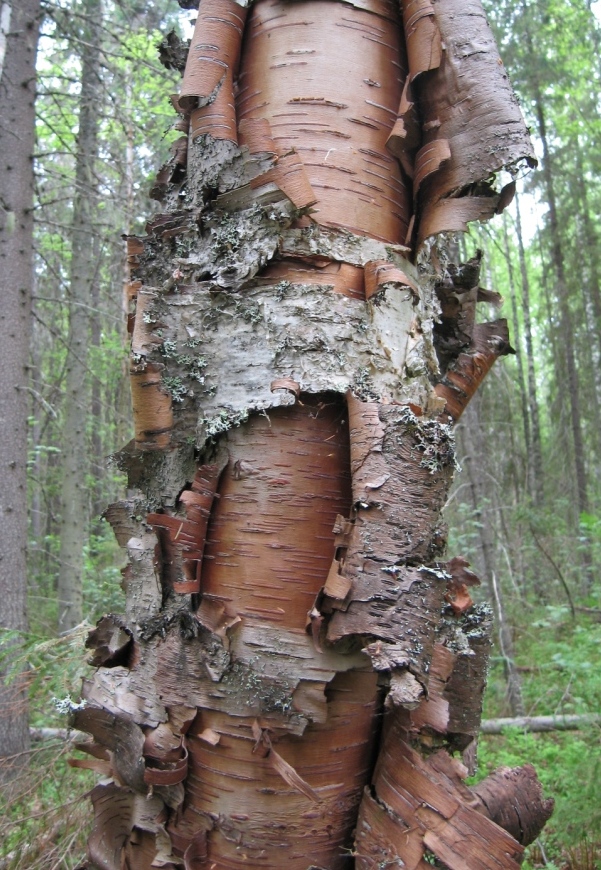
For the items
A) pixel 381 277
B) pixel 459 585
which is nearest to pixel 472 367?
pixel 381 277

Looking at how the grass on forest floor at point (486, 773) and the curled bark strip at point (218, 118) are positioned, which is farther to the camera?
the grass on forest floor at point (486, 773)

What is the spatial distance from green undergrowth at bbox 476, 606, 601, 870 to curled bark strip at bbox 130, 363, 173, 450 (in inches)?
130

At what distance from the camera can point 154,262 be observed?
1311 millimetres

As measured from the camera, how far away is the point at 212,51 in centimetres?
134

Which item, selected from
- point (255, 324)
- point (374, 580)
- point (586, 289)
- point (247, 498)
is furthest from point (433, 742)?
point (586, 289)

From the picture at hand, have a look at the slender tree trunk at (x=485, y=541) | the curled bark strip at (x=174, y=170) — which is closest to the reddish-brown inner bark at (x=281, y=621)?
the curled bark strip at (x=174, y=170)

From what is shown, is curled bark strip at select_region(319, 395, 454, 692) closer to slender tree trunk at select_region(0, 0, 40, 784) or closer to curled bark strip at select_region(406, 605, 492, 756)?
curled bark strip at select_region(406, 605, 492, 756)

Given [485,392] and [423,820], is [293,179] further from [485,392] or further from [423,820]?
[485,392]

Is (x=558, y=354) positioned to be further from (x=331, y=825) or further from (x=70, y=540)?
(x=331, y=825)

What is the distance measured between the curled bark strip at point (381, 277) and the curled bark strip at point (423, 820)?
0.81 m

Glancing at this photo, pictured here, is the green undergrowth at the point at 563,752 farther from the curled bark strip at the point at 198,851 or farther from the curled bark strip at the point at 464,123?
the curled bark strip at the point at 464,123

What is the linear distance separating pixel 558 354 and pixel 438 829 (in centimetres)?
1268

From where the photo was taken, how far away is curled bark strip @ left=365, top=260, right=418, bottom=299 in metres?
1.22

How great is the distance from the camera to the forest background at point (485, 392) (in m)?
5.19
